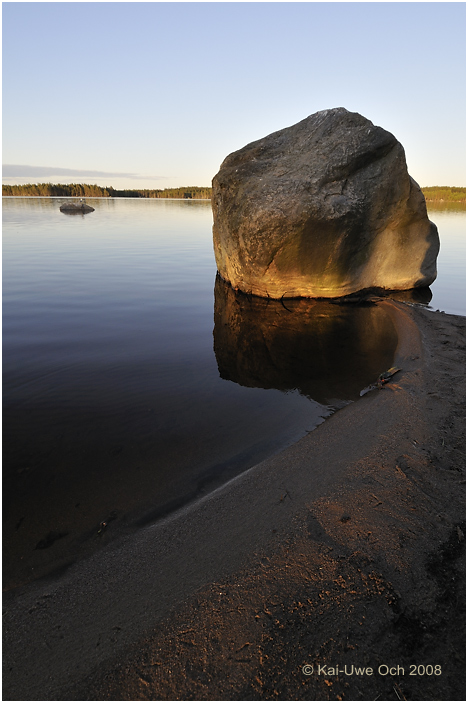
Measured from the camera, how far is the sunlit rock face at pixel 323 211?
10297mm

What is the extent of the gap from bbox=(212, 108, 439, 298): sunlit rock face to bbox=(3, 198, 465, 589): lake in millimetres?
1206

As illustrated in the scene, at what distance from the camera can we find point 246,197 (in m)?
11.0

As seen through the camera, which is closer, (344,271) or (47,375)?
(47,375)

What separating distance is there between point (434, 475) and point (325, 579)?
1.71 m

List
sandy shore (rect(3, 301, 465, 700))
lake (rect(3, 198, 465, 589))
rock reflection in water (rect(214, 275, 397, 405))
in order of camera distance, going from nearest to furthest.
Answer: sandy shore (rect(3, 301, 465, 700))
lake (rect(3, 198, 465, 589))
rock reflection in water (rect(214, 275, 397, 405))

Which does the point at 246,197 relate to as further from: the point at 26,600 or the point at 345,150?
the point at 26,600

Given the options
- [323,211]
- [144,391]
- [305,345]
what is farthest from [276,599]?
[323,211]

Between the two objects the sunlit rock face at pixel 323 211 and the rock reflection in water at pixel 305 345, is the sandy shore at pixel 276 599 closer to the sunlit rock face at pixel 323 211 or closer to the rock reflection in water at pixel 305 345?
the rock reflection in water at pixel 305 345

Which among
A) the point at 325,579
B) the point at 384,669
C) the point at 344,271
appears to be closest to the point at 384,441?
the point at 325,579

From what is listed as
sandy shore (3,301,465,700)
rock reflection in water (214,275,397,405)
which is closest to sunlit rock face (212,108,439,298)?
rock reflection in water (214,275,397,405)

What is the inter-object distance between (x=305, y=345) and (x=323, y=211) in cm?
430

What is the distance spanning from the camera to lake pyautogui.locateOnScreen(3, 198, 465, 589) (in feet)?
12.2

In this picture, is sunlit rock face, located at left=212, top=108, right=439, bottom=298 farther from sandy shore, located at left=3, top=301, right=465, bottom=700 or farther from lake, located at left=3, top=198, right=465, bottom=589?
sandy shore, located at left=3, top=301, right=465, bottom=700

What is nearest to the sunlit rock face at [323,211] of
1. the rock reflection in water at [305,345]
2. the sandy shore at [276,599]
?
the rock reflection in water at [305,345]
